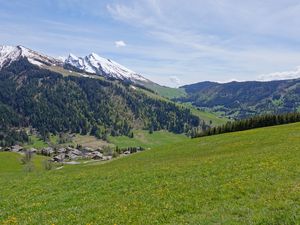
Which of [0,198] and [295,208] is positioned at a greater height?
[295,208]

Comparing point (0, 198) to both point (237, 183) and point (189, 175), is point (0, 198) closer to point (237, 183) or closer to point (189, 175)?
point (189, 175)

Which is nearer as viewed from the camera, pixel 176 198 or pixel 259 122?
pixel 176 198

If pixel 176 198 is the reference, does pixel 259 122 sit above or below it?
above

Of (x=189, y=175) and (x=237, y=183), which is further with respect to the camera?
(x=189, y=175)

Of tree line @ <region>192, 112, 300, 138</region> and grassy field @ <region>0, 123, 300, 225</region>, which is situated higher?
tree line @ <region>192, 112, 300, 138</region>

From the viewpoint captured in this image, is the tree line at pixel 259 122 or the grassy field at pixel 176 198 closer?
the grassy field at pixel 176 198

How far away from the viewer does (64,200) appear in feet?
83.1

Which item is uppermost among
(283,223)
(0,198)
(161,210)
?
(283,223)

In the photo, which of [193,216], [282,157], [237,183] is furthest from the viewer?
[282,157]

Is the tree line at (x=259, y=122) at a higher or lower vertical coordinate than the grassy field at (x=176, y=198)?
higher

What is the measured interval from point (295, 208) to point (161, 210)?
23.6ft

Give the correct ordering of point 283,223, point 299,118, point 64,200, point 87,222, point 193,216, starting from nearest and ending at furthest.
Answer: point 283,223 < point 193,216 < point 87,222 < point 64,200 < point 299,118

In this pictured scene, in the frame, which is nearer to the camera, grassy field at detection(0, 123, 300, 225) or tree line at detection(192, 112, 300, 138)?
grassy field at detection(0, 123, 300, 225)

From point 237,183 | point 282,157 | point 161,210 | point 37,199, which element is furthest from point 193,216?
point 282,157
